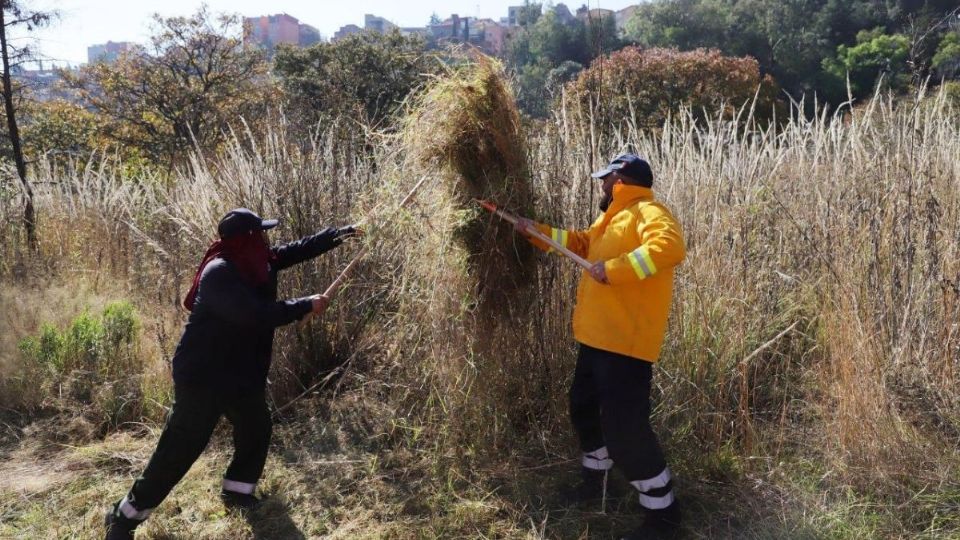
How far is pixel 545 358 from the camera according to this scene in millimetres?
3994

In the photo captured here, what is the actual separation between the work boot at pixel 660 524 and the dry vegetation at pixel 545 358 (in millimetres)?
165

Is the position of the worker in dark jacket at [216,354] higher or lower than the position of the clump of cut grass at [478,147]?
lower

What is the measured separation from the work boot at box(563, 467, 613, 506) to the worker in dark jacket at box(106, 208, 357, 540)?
153cm

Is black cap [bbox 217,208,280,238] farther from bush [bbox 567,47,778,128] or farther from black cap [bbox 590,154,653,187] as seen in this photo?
bush [bbox 567,47,778,128]

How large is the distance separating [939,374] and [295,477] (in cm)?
339

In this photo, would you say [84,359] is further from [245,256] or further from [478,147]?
[478,147]

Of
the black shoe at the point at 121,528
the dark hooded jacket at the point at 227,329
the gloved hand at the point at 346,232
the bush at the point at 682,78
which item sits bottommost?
the black shoe at the point at 121,528

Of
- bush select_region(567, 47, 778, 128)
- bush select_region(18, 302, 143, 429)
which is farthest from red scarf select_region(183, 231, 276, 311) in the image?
bush select_region(567, 47, 778, 128)

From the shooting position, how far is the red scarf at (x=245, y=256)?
3371mm

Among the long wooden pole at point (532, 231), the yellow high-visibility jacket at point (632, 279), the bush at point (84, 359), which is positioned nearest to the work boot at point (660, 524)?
the yellow high-visibility jacket at point (632, 279)

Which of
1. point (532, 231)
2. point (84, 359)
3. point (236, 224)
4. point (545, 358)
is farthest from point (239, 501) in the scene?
point (84, 359)

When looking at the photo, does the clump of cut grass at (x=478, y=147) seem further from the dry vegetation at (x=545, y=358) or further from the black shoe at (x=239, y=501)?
the black shoe at (x=239, y=501)

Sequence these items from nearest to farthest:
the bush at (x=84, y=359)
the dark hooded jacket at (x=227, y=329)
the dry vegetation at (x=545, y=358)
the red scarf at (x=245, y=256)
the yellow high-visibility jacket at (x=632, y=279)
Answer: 1. the yellow high-visibility jacket at (x=632, y=279)
2. the dark hooded jacket at (x=227, y=329)
3. the red scarf at (x=245, y=256)
4. the dry vegetation at (x=545, y=358)
5. the bush at (x=84, y=359)

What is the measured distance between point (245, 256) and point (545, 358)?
1650mm
